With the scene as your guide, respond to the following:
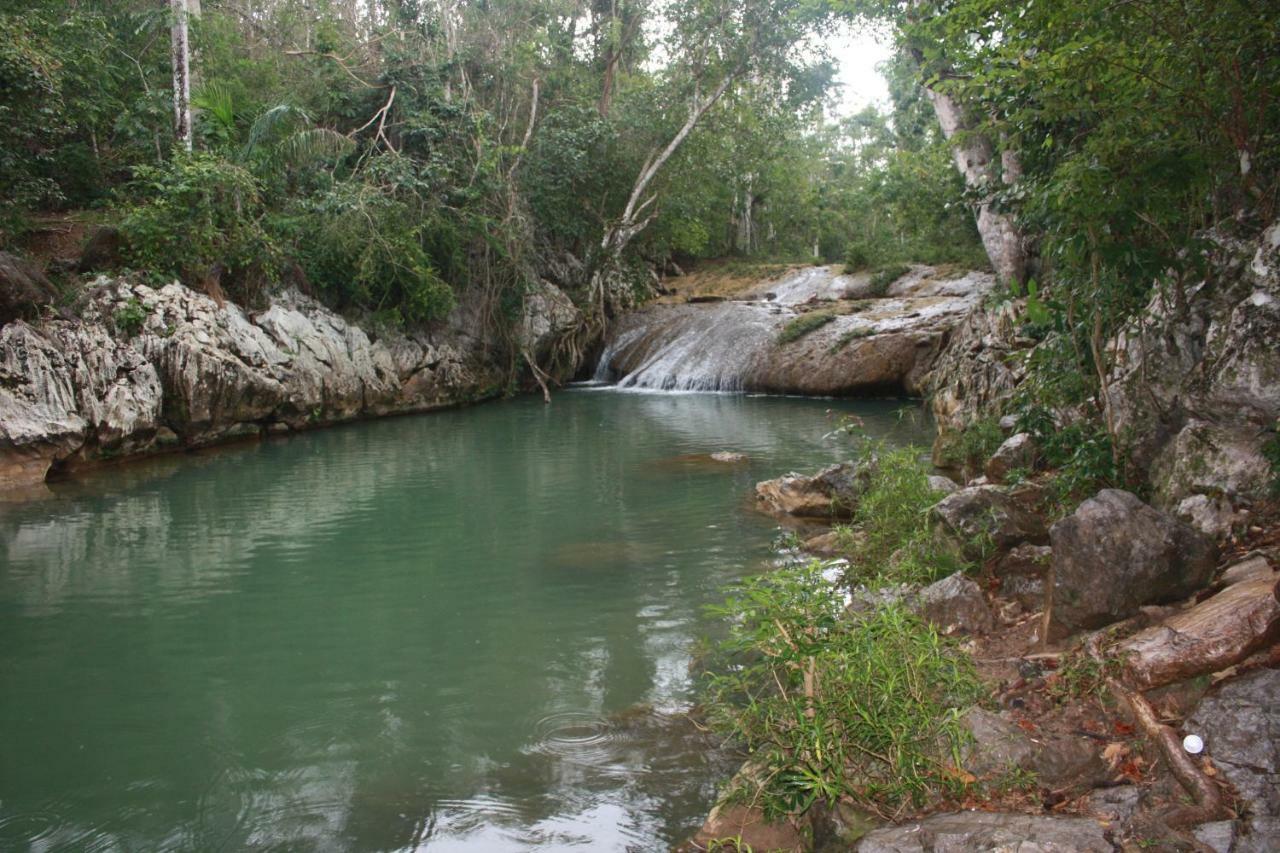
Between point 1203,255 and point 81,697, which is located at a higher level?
point 1203,255

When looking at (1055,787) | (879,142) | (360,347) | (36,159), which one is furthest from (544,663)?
(879,142)

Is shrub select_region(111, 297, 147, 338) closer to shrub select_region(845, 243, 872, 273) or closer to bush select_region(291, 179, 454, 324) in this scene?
bush select_region(291, 179, 454, 324)

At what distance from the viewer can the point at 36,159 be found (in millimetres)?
13750

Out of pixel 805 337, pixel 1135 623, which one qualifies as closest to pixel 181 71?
pixel 805 337

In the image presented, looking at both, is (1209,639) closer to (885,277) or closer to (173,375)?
(173,375)

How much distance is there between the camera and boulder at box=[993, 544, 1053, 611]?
186 inches

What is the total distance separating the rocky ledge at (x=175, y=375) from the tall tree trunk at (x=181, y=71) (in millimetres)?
3079

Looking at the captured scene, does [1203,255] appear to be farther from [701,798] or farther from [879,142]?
[879,142]

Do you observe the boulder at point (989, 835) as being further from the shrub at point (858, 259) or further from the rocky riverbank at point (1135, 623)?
the shrub at point (858, 259)

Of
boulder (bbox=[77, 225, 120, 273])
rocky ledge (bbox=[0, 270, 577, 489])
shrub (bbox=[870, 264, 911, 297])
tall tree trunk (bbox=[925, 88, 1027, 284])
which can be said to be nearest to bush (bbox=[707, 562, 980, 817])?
tall tree trunk (bbox=[925, 88, 1027, 284])

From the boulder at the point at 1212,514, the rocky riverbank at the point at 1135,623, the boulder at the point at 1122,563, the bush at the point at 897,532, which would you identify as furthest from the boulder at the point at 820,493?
the boulder at the point at 1122,563

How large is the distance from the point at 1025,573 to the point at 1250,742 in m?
2.17

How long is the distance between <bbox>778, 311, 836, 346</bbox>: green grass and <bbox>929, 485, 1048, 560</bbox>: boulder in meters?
14.7

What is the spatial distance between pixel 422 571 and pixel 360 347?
34.2ft
